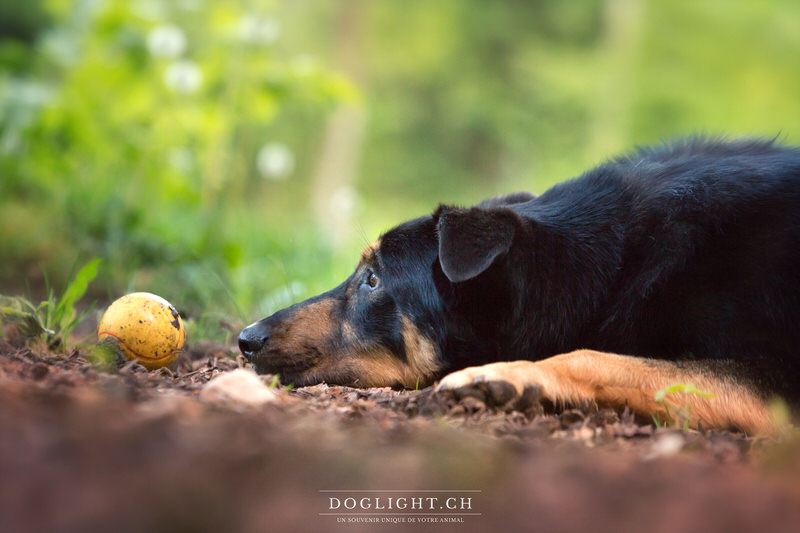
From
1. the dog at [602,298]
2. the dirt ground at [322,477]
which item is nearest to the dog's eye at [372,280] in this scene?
the dog at [602,298]

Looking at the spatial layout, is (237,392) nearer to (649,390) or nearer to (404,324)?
(404,324)

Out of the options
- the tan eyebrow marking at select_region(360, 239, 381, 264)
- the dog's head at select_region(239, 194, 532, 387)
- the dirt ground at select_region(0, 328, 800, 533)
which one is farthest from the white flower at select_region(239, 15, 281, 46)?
the dirt ground at select_region(0, 328, 800, 533)

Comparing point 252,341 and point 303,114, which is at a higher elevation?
point 303,114

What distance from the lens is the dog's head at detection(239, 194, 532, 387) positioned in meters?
3.45

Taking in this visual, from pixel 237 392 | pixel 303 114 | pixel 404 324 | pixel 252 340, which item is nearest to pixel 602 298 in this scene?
pixel 404 324

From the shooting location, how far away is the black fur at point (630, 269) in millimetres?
3113

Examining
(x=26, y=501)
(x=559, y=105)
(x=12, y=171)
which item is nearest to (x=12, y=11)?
(x=12, y=171)

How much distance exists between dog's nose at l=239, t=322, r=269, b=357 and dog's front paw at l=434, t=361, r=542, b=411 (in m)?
1.05

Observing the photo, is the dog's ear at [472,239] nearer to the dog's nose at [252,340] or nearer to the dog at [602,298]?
the dog at [602,298]

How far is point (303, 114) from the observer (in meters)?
24.0

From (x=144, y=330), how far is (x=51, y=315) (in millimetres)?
768

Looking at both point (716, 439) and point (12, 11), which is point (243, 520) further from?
point (12, 11)

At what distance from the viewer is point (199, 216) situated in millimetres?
7836

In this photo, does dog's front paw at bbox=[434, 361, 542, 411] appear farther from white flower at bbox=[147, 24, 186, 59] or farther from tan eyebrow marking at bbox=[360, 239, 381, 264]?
white flower at bbox=[147, 24, 186, 59]
